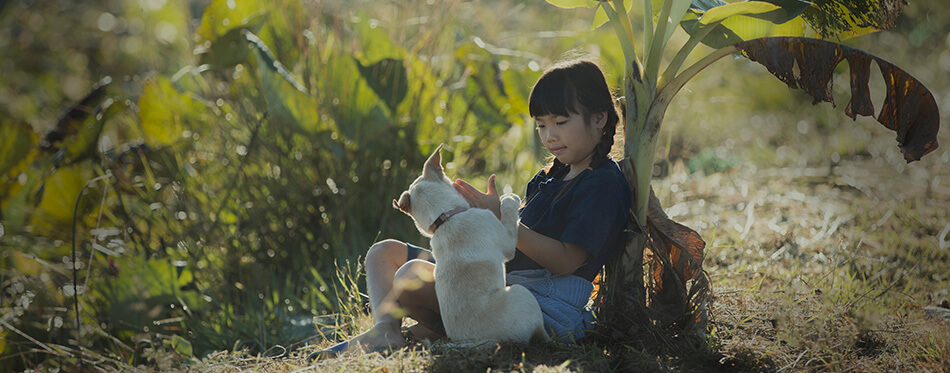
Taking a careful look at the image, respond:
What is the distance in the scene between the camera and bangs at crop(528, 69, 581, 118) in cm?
214

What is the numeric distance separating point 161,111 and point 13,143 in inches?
33.5

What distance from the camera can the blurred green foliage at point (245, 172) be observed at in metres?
3.21

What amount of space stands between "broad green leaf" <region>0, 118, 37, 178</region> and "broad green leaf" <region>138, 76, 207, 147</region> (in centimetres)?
67

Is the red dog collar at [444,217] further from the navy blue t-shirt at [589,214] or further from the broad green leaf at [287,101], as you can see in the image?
the broad green leaf at [287,101]

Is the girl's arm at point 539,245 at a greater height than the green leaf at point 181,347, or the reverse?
the girl's arm at point 539,245

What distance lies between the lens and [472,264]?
1.87 meters

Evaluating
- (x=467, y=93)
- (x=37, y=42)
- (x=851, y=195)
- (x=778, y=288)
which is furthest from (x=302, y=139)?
(x=37, y=42)

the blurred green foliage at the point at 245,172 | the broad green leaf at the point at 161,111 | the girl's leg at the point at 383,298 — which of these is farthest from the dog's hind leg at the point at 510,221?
the broad green leaf at the point at 161,111

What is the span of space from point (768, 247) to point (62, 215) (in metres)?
3.54

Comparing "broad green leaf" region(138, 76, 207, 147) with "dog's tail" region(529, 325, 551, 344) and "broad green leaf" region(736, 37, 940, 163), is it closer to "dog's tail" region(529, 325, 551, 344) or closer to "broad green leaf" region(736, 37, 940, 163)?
"dog's tail" region(529, 325, 551, 344)

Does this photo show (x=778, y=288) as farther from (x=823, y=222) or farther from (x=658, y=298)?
(x=823, y=222)

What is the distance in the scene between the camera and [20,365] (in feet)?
10.3

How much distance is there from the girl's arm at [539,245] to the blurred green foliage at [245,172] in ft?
4.17

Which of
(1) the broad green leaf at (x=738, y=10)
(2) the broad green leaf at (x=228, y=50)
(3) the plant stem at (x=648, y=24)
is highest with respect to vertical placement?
(1) the broad green leaf at (x=738, y=10)
